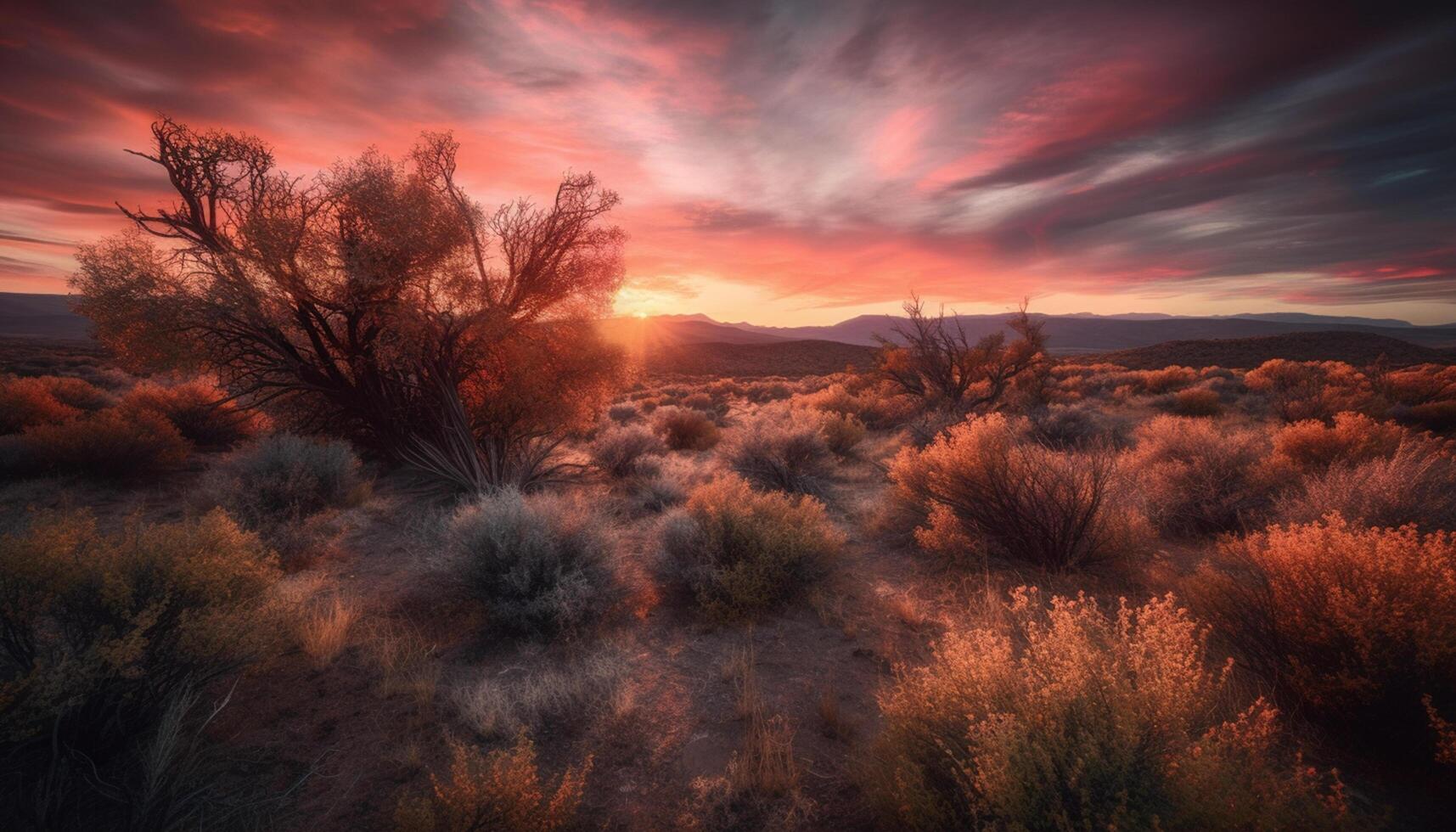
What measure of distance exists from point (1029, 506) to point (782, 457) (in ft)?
13.9

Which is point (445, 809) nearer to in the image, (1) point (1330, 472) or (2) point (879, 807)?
(2) point (879, 807)

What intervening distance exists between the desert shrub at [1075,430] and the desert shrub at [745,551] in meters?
7.02

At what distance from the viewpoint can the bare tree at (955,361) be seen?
15.1 meters

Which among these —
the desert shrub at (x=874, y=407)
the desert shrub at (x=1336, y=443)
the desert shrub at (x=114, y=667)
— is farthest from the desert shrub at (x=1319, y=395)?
the desert shrub at (x=114, y=667)

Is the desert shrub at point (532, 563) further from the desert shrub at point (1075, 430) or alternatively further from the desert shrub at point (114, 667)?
the desert shrub at point (1075, 430)

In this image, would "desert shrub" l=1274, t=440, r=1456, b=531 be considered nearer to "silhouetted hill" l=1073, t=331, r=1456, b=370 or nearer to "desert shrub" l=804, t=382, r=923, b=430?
"desert shrub" l=804, t=382, r=923, b=430

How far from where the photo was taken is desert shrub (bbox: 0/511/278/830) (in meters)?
2.50

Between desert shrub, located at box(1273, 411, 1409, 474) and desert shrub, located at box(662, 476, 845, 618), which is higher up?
desert shrub, located at box(1273, 411, 1409, 474)

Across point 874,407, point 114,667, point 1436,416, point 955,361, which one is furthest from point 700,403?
point 1436,416

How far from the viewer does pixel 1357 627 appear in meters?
2.88

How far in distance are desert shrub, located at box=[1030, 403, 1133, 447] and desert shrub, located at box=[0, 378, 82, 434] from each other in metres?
18.9

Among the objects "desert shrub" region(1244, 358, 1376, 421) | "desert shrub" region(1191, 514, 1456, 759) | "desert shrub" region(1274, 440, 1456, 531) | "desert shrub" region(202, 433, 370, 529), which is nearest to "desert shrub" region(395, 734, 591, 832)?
"desert shrub" region(1191, 514, 1456, 759)

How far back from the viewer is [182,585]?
11.0 feet

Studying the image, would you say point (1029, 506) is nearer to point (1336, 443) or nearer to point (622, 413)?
point (1336, 443)
